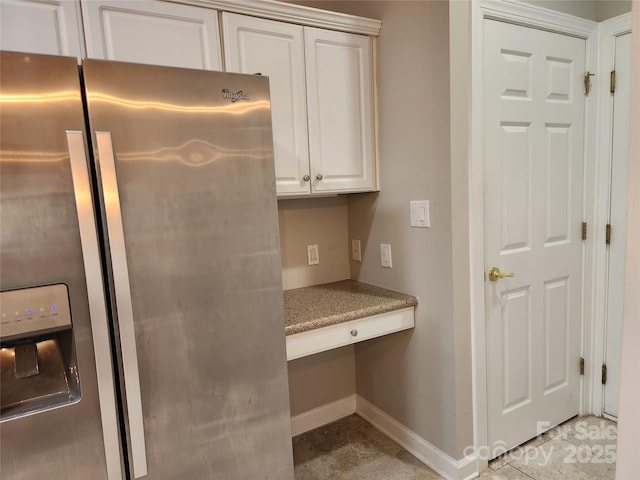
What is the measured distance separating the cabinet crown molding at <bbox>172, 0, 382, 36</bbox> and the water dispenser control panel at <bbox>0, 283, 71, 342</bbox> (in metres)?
1.22

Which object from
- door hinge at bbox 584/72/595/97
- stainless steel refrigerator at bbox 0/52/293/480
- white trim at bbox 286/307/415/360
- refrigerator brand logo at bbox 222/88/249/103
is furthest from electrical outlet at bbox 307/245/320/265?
door hinge at bbox 584/72/595/97

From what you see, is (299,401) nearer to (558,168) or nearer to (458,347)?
(458,347)

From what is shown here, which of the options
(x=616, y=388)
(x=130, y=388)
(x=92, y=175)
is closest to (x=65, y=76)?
(x=92, y=175)

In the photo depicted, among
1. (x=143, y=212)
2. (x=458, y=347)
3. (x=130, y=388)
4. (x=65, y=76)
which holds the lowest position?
(x=458, y=347)

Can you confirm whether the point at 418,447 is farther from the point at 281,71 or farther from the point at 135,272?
the point at 281,71

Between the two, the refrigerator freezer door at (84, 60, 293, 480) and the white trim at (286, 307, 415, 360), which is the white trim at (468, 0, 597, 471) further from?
the refrigerator freezer door at (84, 60, 293, 480)

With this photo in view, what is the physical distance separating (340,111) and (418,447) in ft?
5.77

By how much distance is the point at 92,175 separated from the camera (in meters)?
1.08

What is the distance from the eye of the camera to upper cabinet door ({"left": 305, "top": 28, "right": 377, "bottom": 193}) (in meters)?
1.96

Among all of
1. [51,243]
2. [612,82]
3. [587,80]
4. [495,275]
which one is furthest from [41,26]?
[612,82]

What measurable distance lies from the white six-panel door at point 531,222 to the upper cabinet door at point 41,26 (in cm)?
167

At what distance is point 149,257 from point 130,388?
365 mm

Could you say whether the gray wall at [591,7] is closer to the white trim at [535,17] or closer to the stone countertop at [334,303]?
the white trim at [535,17]

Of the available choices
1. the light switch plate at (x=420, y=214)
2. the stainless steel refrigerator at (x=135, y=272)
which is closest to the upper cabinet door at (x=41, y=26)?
the stainless steel refrigerator at (x=135, y=272)
